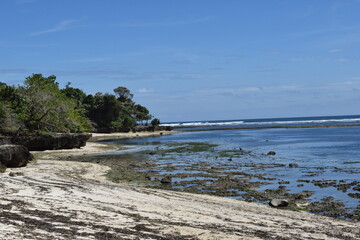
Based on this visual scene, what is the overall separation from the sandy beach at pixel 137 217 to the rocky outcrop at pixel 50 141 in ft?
78.2

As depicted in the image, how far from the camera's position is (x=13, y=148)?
24.8m

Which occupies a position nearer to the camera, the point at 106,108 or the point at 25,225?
the point at 25,225

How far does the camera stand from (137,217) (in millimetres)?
13227

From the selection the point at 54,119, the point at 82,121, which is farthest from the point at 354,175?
the point at 82,121

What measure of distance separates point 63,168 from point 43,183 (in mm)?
9415

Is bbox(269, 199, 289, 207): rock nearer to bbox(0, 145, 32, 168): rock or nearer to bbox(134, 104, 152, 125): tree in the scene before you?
bbox(0, 145, 32, 168): rock

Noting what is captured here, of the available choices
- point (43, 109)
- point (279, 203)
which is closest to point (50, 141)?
point (43, 109)

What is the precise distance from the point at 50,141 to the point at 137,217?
35329 mm

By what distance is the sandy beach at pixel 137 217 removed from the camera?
1106 cm

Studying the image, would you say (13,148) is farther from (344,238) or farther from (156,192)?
(344,238)

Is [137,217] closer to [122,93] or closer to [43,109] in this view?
[43,109]

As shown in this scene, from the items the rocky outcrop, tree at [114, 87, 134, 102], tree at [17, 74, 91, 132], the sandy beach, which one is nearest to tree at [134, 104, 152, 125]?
tree at [114, 87, 134, 102]

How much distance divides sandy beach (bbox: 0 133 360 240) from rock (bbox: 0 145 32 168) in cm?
520

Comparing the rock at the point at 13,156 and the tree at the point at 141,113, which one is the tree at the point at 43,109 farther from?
the tree at the point at 141,113
